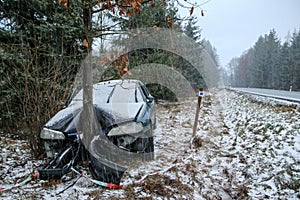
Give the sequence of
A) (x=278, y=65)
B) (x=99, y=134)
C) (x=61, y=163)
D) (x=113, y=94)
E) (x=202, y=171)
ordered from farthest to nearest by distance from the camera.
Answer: (x=278, y=65), (x=113, y=94), (x=202, y=171), (x=99, y=134), (x=61, y=163)

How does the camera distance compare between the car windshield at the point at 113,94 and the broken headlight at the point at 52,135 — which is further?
the car windshield at the point at 113,94

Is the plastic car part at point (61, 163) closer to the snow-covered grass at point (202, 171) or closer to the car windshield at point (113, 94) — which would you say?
the snow-covered grass at point (202, 171)

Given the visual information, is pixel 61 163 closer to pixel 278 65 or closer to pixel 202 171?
pixel 202 171

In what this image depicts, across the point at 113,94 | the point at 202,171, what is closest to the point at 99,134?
the point at 113,94

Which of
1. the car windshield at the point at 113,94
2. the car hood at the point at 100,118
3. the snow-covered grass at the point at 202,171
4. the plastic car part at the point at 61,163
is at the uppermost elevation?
the car windshield at the point at 113,94

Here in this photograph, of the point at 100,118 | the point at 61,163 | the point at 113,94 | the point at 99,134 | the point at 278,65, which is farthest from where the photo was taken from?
the point at 278,65

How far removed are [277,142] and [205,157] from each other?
1555 millimetres

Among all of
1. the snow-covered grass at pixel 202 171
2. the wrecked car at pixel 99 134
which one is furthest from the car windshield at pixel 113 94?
the snow-covered grass at pixel 202 171

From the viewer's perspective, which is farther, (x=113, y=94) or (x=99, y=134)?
(x=113, y=94)

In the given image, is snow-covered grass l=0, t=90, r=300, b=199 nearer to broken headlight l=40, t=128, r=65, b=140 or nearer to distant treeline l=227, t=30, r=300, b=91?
broken headlight l=40, t=128, r=65, b=140

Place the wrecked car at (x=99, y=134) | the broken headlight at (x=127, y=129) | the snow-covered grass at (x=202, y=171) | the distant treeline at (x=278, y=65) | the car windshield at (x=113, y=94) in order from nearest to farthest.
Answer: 1. the snow-covered grass at (x=202, y=171)
2. the wrecked car at (x=99, y=134)
3. the broken headlight at (x=127, y=129)
4. the car windshield at (x=113, y=94)
5. the distant treeline at (x=278, y=65)

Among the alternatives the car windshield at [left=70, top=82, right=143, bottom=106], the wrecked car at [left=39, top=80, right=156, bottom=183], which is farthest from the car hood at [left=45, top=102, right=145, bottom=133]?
the car windshield at [left=70, top=82, right=143, bottom=106]

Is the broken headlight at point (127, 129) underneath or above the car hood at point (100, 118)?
underneath

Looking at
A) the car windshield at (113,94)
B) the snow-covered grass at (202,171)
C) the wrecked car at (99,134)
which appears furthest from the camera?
the car windshield at (113,94)
